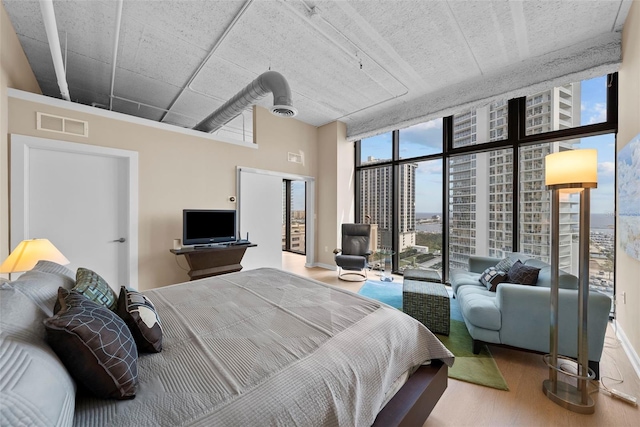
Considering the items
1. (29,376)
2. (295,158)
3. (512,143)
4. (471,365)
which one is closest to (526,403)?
(471,365)

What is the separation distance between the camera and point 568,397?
162 centimetres

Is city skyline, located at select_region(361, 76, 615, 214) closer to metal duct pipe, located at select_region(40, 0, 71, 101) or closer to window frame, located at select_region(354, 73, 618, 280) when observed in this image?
window frame, located at select_region(354, 73, 618, 280)

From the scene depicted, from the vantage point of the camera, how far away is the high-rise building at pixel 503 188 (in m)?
3.13

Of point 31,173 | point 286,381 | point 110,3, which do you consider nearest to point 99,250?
point 31,173

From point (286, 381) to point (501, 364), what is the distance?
205 cm

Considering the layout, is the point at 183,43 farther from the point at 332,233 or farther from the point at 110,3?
the point at 332,233

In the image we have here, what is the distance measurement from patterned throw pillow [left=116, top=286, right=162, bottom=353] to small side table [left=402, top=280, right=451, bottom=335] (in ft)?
7.28

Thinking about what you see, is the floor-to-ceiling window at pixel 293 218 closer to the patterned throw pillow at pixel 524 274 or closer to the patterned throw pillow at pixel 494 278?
the patterned throw pillow at pixel 494 278

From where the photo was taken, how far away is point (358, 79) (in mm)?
3553

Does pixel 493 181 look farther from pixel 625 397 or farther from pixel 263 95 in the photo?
pixel 263 95

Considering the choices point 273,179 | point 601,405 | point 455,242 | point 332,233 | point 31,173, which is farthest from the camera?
point 332,233

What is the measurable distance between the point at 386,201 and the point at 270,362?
4368 millimetres

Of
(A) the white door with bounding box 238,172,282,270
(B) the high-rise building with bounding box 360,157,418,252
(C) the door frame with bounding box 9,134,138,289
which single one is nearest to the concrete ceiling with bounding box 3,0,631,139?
(C) the door frame with bounding box 9,134,138,289

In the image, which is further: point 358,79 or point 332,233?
point 332,233
